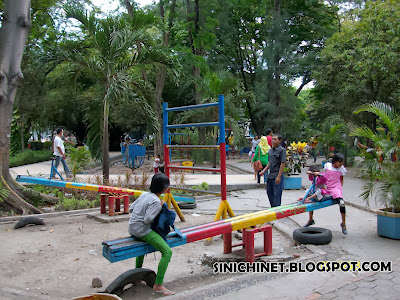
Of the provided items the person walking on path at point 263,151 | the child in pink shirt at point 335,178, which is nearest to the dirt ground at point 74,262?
the child in pink shirt at point 335,178

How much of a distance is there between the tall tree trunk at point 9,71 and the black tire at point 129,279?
4957mm

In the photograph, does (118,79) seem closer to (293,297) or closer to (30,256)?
(30,256)

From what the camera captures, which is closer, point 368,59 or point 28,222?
point 28,222

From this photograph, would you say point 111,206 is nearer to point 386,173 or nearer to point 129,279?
point 129,279

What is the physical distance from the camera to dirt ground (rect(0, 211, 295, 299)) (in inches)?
170

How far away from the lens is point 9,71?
8.23 meters

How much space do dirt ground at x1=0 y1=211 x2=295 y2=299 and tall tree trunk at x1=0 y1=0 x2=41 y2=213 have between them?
921 mm

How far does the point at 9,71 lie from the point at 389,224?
8.13 m

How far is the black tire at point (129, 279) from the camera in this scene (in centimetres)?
385

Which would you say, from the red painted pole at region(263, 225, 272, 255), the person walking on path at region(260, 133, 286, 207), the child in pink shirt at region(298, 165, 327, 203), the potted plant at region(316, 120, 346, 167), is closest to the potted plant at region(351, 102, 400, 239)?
the child in pink shirt at region(298, 165, 327, 203)

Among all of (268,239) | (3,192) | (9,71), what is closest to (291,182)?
(268,239)

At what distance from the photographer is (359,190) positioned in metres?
11.0

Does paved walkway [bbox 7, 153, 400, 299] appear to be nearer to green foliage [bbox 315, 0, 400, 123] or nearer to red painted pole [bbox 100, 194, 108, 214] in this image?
red painted pole [bbox 100, 194, 108, 214]

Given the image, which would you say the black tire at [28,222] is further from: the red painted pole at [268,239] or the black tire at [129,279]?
the red painted pole at [268,239]
